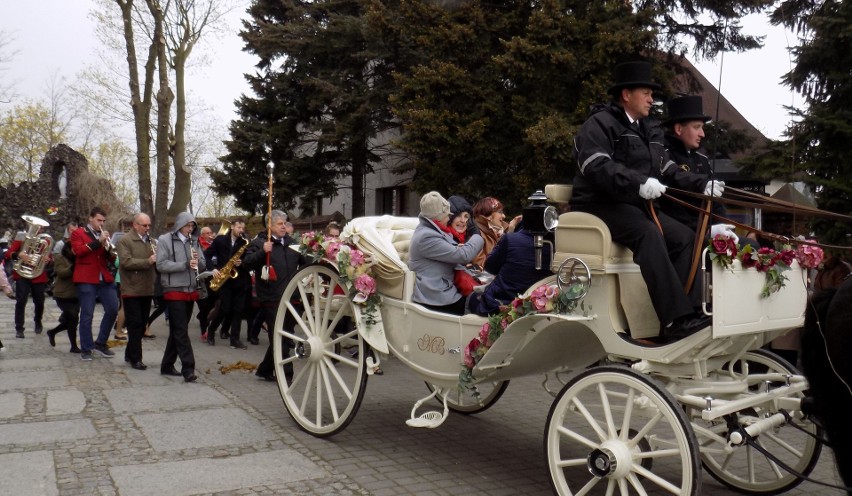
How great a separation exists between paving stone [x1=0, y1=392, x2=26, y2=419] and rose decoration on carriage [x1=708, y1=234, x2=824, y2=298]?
5.89 m

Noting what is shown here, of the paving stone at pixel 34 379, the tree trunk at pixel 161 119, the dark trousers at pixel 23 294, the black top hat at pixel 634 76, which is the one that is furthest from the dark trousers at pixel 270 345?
the tree trunk at pixel 161 119

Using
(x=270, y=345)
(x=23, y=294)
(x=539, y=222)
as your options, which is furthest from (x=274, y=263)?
(x=539, y=222)

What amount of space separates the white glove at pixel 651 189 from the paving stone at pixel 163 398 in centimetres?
467

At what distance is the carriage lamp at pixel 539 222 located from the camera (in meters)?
5.18

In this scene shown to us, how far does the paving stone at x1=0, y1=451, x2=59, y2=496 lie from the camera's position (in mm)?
4855

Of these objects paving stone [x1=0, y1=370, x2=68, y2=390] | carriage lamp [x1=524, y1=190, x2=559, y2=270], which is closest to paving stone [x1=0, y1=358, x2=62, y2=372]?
paving stone [x1=0, y1=370, x2=68, y2=390]

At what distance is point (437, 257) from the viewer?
594cm

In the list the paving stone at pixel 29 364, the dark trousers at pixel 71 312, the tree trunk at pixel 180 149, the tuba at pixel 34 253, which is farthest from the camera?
the tree trunk at pixel 180 149

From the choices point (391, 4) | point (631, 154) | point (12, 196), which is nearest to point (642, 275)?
point (631, 154)

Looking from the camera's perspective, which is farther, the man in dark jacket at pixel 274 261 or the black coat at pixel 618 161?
the man in dark jacket at pixel 274 261

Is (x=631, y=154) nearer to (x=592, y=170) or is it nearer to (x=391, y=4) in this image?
(x=592, y=170)

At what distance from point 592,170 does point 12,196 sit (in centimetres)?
2936

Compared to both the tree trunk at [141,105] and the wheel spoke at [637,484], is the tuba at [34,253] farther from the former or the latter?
the tree trunk at [141,105]

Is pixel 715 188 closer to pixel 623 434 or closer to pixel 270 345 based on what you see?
pixel 623 434
